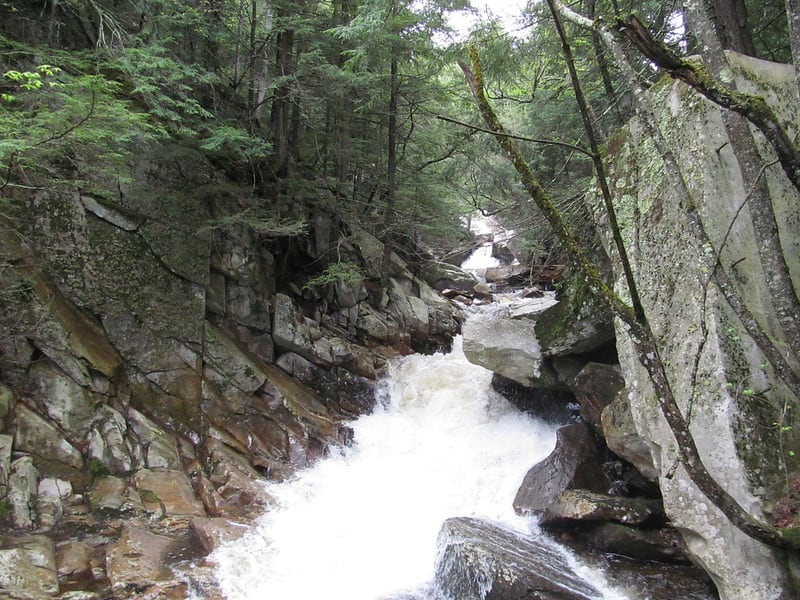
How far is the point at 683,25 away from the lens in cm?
835

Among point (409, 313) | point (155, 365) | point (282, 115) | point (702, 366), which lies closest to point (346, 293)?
point (409, 313)

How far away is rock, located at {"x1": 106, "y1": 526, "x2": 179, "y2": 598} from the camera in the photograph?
19.8 feet

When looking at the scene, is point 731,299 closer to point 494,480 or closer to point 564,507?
point 564,507

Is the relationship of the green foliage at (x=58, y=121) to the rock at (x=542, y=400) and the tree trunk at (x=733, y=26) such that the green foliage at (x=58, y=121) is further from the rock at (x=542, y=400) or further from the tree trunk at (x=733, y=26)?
the rock at (x=542, y=400)

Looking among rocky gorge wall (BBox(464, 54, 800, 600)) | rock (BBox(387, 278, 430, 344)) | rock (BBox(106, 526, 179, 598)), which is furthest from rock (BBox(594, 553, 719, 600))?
rock (BBox(387, 278, 430, 344))

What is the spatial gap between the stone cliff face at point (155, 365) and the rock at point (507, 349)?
3.02 m

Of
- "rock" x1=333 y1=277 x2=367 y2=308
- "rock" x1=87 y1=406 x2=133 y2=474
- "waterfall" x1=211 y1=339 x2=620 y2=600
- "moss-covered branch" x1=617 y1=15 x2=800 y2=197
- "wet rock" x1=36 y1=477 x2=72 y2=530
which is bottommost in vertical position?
"waterfall" x1=211 y1=339 x2=620 y2=600

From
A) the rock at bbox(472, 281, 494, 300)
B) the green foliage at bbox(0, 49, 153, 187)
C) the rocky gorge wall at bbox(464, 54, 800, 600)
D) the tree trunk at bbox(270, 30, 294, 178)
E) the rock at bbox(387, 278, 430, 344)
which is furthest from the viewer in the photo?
the rock at bbox(472, 281, 494, 300)

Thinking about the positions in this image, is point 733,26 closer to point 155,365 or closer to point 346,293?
point 346,293

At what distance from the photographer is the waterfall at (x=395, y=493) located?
671cm

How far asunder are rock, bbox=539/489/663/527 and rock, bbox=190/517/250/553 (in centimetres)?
457

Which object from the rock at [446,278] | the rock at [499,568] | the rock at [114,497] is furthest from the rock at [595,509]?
the rock at [446,278]

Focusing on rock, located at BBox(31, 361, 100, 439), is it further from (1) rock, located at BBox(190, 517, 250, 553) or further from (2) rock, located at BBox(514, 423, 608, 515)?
(2) rock, located at BBox(514, 423, 608, 515)

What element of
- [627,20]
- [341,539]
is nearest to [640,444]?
[341,539]
